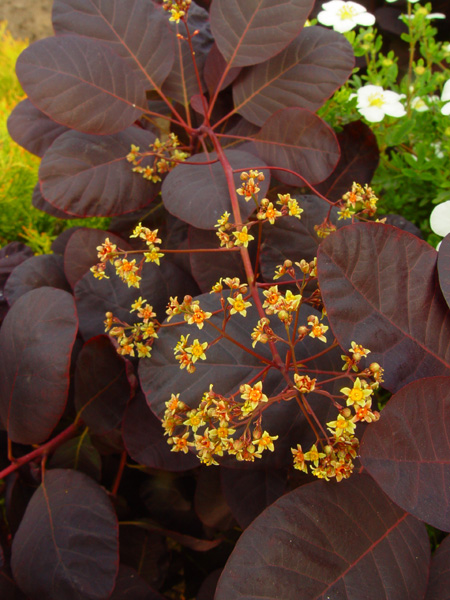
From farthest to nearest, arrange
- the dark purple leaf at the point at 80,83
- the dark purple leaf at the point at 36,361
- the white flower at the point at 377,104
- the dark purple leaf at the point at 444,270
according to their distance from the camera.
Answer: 1. the white flower at the point at 377,104
2. the dark purple leaf at the point at 80,83
3. the dark purple leaf at the point at 36,361
4. the dark purple leaf at the point at 444,270

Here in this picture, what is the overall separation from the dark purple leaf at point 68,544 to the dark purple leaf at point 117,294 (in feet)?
0.84

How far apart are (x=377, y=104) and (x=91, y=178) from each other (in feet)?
2.06

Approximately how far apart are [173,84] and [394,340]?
712mm

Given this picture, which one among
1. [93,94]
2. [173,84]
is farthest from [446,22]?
[93,94]

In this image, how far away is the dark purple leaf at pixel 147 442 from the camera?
767mm

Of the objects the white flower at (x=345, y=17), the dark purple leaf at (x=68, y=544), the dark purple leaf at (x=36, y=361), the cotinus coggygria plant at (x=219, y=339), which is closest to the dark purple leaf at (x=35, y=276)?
the cotinus coggygria plant at (x=219, y=339)

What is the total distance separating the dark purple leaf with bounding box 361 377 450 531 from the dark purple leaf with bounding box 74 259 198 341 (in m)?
0.41

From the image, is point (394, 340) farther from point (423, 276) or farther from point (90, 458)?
point (90, 458)

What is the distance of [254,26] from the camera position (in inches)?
34.5

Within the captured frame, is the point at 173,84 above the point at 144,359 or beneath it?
above

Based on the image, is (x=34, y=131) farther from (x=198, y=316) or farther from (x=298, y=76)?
(x=198, y=316)

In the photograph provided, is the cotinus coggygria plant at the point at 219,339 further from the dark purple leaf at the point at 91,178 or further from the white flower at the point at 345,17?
the white flower at the point at 345,17

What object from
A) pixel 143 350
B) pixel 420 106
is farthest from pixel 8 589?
pixel 420 106

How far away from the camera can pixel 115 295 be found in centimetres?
81
